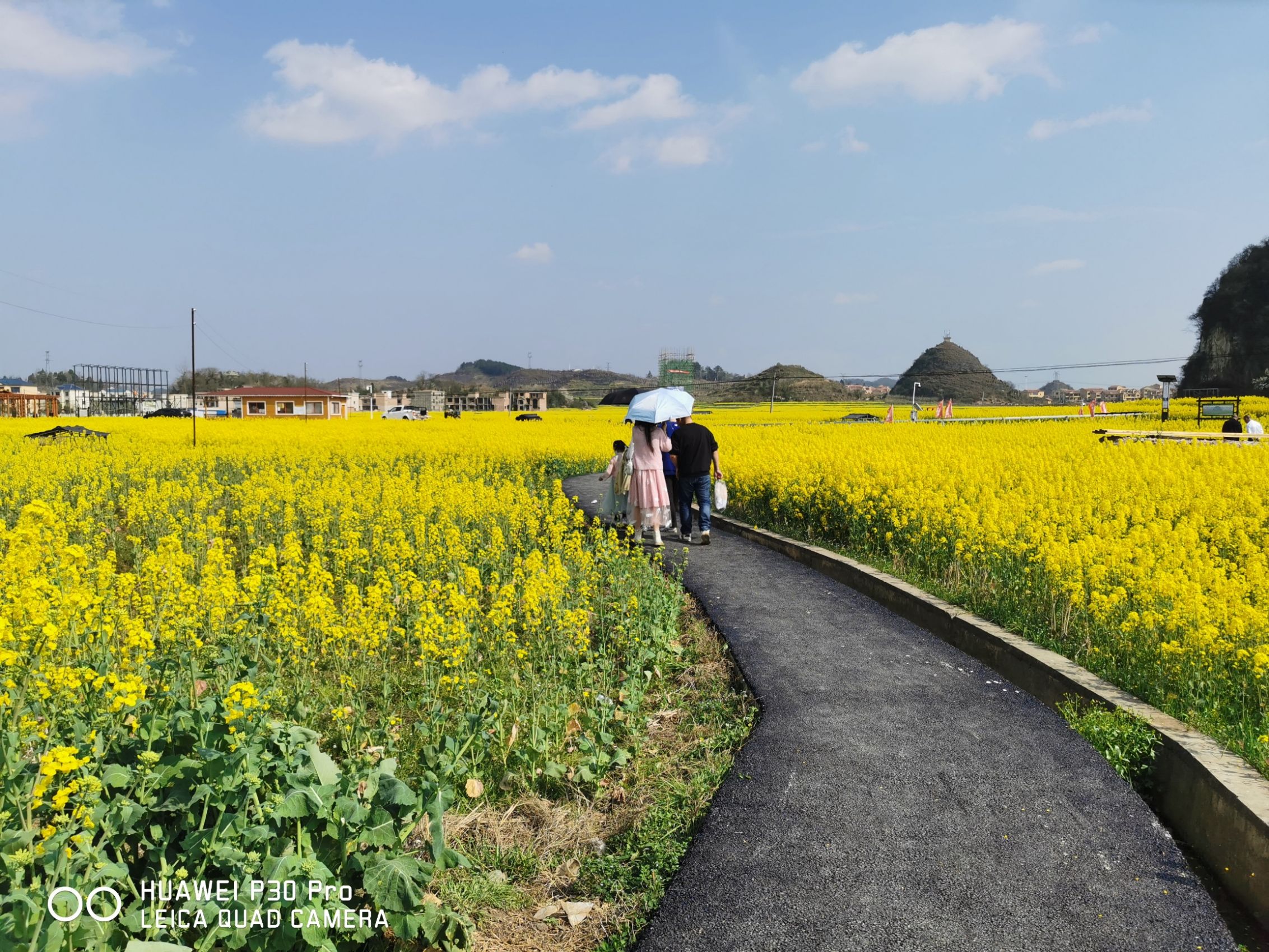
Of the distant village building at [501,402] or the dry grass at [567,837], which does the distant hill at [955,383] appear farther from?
the dry grass at [567,837]

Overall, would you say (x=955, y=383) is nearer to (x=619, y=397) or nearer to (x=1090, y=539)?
(x=619, y=397)

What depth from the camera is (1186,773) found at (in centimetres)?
456

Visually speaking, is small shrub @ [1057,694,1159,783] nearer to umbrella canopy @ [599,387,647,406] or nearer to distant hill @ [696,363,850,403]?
umbrella canopy @ [599,387,647,406]

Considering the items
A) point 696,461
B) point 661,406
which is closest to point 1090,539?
point 696,461

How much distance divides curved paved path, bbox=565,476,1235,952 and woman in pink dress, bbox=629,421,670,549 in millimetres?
4905

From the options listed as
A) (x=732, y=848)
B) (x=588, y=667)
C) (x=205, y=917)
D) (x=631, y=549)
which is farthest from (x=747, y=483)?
(x=205, y=917)

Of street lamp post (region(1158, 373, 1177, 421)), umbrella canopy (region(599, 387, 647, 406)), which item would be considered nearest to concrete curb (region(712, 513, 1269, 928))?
street lamp post (region(1158, 373, 1177, 421))

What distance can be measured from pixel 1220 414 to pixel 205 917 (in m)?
33.7

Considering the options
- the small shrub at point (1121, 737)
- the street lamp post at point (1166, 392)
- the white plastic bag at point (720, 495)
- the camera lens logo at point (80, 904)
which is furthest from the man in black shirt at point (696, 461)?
the street lamp post at point (1166, 392)

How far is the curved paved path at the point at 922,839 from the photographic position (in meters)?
3.44

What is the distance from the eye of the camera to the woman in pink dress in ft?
36.1

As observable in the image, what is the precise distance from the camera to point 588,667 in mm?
6277

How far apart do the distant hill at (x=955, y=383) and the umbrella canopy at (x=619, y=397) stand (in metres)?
38.7

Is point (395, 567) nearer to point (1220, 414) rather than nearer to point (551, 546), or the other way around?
point (551, 546)
